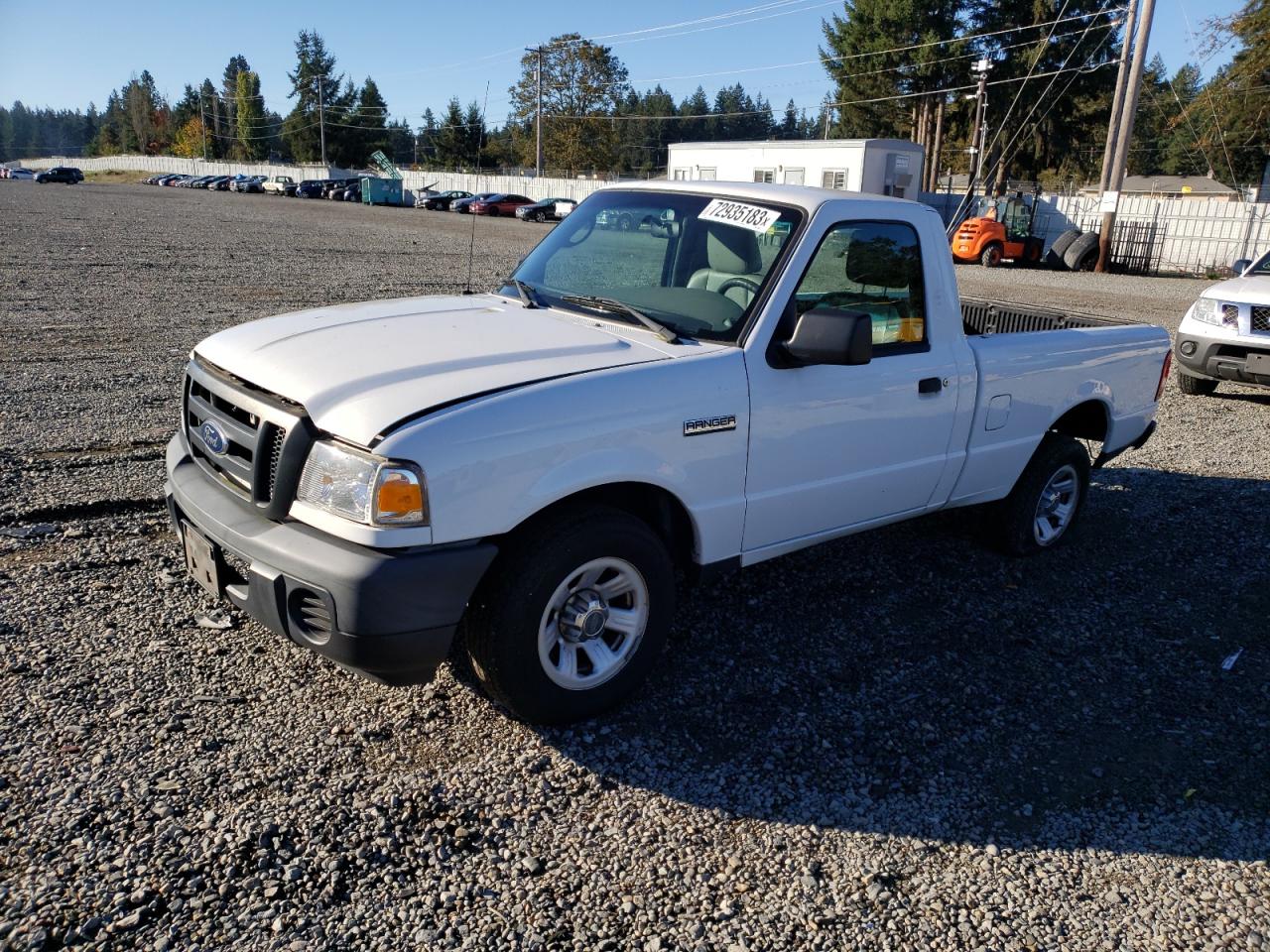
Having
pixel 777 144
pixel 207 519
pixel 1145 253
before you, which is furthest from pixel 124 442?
pixel 777 144

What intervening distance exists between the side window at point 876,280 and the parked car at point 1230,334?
6.79m

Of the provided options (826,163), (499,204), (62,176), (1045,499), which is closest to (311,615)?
(1045,499)

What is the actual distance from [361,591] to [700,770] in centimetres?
138

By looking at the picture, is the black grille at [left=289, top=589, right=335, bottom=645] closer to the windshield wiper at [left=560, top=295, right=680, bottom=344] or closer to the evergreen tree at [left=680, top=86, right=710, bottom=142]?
the windshield wiper at [left=560, top=295, right=680, bottom=344]

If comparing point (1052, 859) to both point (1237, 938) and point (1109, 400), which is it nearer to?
point (1237, 938)

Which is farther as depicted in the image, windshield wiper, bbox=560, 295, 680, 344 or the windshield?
the windshield

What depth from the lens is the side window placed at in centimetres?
404

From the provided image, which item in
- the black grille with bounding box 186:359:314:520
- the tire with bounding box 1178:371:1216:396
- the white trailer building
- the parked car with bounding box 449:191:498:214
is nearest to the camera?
the black grille with bounding box 186:359:314:520

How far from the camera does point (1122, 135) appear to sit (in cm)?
2505

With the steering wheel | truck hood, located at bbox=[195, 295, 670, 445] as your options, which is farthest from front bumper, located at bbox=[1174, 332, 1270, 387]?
truck hood, located at bbox=[195, 295, 670, 445]

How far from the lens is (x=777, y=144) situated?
1575 inches

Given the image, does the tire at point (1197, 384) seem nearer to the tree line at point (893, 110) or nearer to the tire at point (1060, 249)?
the tree line at point (893, 110)

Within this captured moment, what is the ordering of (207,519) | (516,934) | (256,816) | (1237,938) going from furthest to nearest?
(207,519) < (256,816) < (1237,938) < (516,934)

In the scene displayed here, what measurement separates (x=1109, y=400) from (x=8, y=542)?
238 inches
